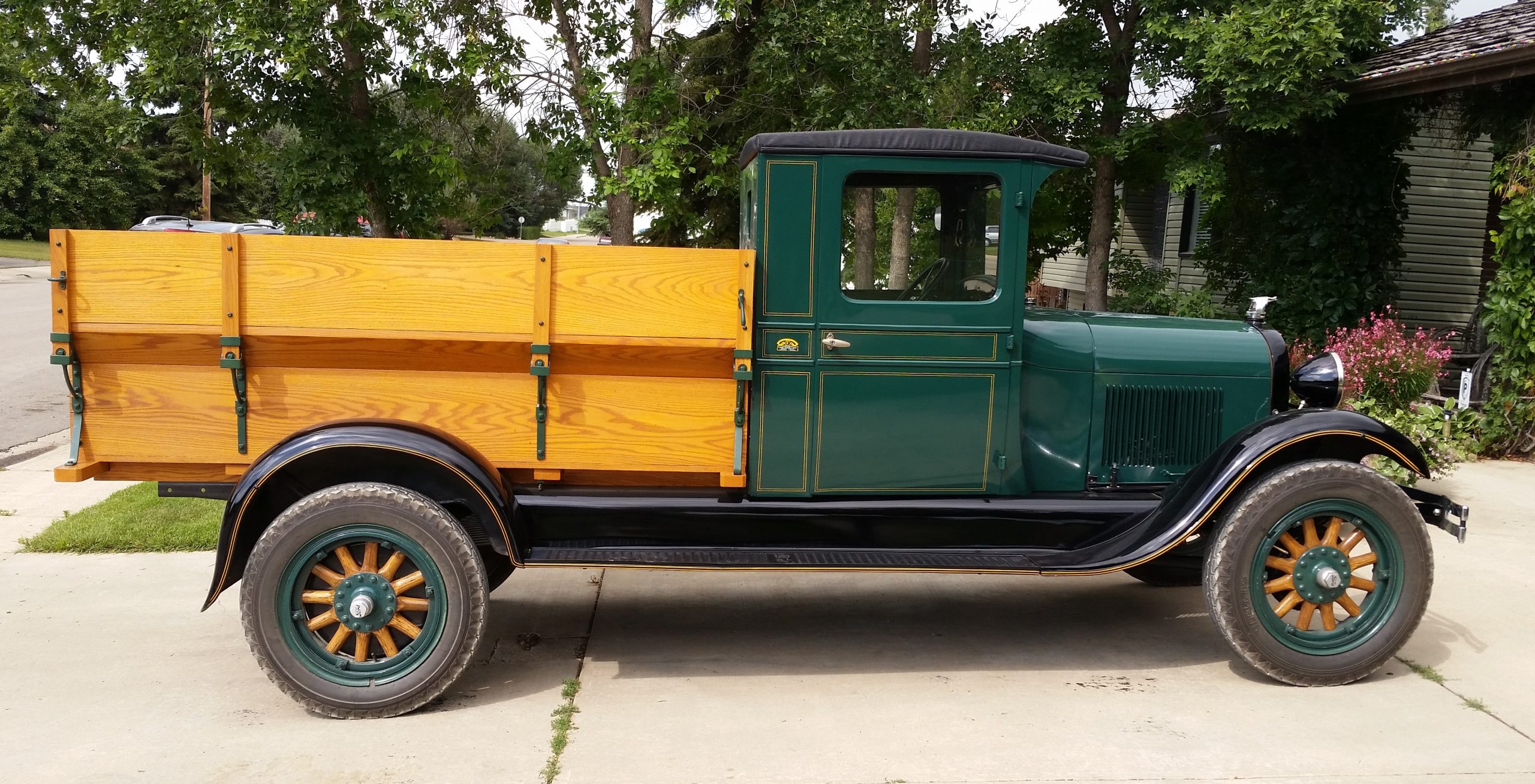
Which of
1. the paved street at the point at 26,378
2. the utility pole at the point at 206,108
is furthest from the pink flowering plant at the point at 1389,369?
the paved street at the point at 26,378

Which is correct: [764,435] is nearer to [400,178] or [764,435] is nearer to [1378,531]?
[1378,531]

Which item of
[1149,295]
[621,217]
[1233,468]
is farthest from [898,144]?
[1149,295]

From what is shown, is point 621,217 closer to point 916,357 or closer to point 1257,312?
point 916,357

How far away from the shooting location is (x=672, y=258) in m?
3.93

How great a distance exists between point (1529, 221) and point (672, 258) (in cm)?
708

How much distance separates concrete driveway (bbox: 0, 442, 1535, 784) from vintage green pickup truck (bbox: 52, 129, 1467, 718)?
0.31m

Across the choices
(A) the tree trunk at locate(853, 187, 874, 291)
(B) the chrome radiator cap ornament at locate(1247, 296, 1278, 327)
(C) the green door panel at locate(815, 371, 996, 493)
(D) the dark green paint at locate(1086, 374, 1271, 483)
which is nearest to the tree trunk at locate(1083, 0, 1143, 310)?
(A) the tree trunk at locate(853, 187, 874, 291)

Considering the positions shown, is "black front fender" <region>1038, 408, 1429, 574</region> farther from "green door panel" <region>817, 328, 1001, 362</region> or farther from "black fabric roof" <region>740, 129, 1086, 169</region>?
"black fabric roof" <region>740, 129, 1086, 169</region>

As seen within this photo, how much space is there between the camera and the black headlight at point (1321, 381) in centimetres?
452

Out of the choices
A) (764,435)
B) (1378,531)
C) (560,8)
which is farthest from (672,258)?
(560,8)

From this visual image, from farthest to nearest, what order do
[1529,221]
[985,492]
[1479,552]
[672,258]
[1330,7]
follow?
[1330,7], [1529,221], [1479,552], [985,492], [672,258]

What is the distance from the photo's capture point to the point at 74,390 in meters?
3.76

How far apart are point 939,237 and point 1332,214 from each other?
23.9 ft

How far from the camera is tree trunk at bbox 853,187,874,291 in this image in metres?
4.55
